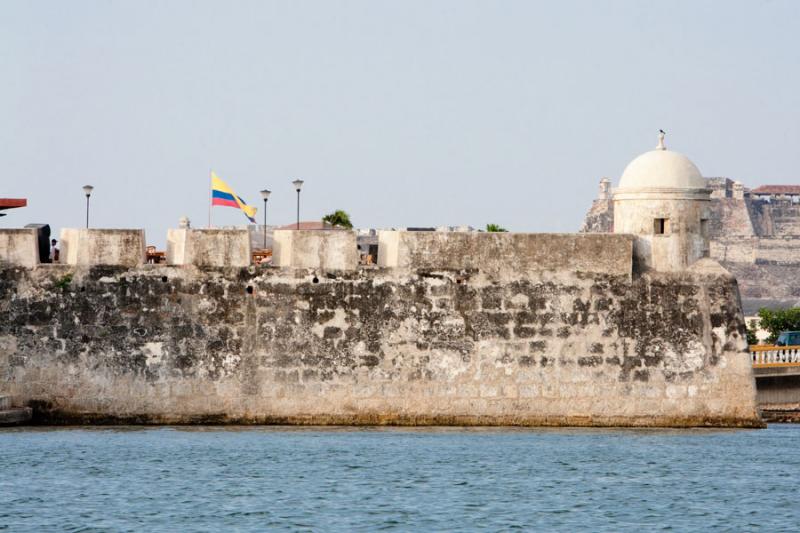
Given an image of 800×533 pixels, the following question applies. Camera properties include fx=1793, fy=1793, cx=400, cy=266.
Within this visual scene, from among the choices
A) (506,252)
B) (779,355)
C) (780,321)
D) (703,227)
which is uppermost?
(780,321)

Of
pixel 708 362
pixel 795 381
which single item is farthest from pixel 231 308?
pixel 795 381

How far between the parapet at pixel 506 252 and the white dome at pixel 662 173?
1.39 m

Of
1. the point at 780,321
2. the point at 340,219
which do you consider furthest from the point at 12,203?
the point at 780,321

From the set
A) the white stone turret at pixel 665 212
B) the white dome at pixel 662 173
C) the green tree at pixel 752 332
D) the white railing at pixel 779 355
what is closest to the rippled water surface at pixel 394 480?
the white stone turret at pixel 665 212

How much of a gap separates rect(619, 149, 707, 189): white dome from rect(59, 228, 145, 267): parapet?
923 centimetres

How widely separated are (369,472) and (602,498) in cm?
380

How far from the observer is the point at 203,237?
32.5 m

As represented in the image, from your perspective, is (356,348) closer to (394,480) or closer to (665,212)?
(394,480)

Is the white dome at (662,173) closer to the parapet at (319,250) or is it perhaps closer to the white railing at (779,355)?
the parapet at (319,250)

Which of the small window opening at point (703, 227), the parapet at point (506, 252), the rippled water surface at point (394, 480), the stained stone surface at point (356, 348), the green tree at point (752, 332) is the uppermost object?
the green tree at point (752, 332)

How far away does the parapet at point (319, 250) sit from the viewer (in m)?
32.6

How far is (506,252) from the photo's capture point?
3294 cm

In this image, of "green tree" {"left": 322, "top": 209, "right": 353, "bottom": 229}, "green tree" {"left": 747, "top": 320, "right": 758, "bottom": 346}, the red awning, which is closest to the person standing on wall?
the red awning

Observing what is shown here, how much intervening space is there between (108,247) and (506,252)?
7.24 m
